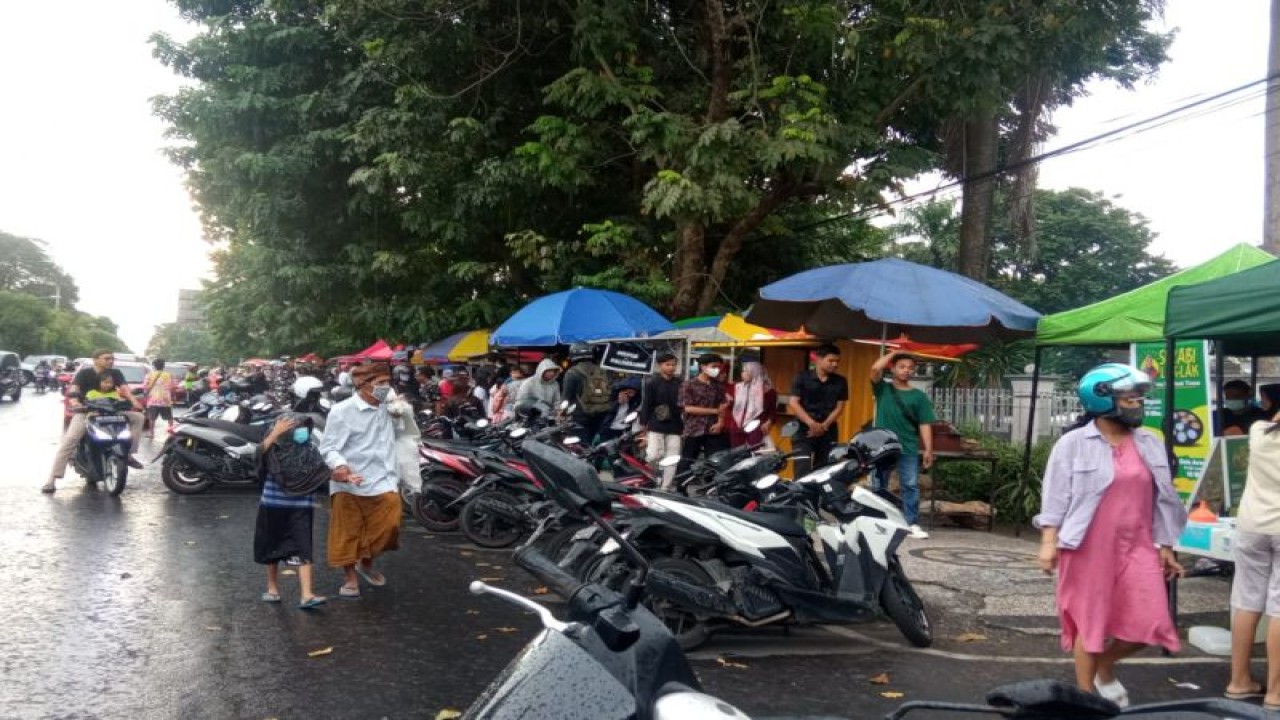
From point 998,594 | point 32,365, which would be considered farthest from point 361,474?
point 32,365

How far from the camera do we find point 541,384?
44.7 feet

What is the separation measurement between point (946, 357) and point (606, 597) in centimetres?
1339

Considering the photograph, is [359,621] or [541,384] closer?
[359,621]

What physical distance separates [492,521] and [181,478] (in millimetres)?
5115

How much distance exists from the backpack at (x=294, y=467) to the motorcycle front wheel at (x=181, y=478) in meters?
6.17

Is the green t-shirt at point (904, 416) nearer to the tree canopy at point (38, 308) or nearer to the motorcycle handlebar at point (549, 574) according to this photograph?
the motorcycle handlebar at point (549, 574)

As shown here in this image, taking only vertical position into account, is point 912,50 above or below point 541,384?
above

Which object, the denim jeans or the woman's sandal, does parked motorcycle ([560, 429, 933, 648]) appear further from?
the denim jeans

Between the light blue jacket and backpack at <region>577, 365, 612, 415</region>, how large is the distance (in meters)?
8.41

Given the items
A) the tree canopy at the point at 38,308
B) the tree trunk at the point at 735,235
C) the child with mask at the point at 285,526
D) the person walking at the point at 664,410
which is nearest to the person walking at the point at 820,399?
the person walking at the point at 664,410

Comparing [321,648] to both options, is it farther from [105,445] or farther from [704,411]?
[105,445]

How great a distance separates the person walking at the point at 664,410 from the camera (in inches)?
429

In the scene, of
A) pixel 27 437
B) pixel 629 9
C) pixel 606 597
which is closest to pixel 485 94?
pixel 629 9

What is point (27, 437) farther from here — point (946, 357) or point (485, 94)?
point (946, 357)
